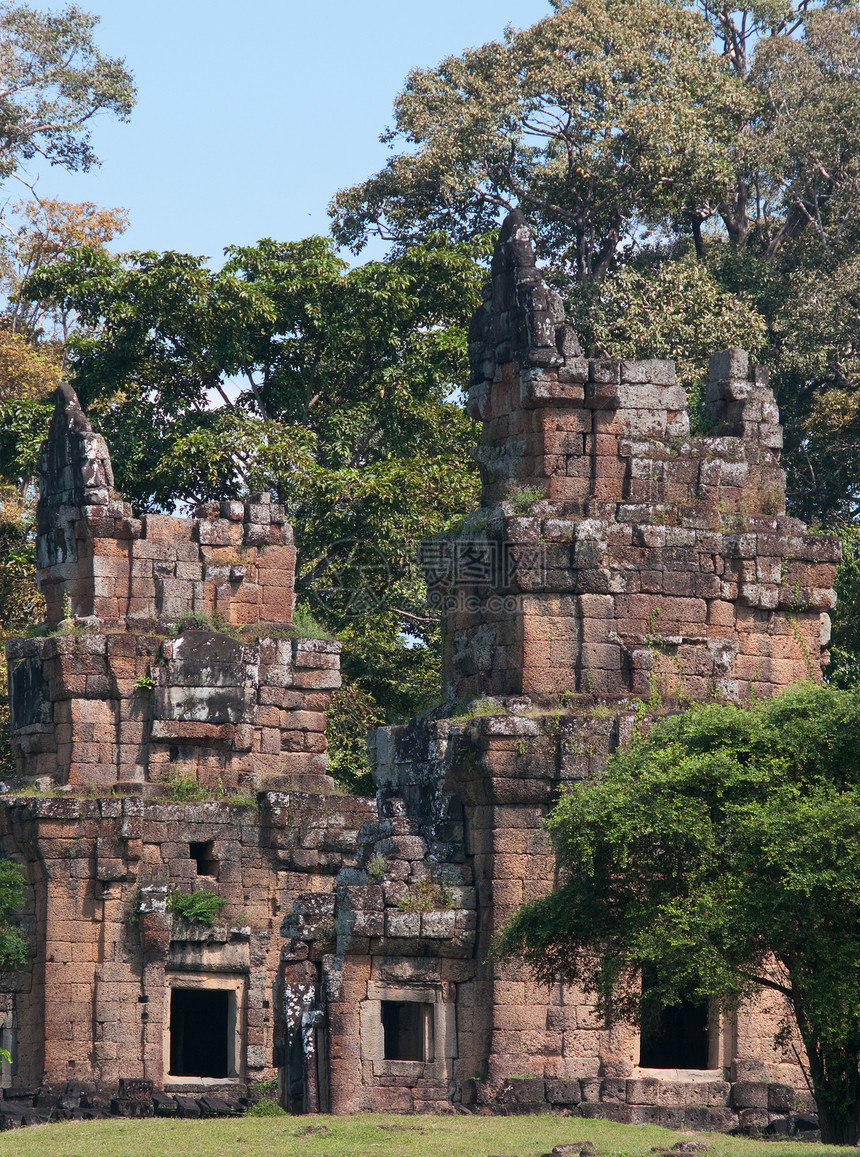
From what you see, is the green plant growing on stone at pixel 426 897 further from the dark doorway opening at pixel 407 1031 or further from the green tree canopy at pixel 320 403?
the green tree canopy at pixel 320 403

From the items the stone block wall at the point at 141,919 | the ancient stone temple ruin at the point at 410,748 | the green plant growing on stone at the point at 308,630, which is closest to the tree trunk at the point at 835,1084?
the ancient stone temple ruin at the point at 410,748

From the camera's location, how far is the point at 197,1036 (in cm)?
2967

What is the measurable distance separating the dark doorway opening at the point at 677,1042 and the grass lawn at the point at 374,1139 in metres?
3.00

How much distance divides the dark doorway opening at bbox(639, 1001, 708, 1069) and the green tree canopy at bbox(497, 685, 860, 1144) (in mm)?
4190

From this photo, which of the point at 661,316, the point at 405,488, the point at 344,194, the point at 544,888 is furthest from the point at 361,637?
the point at 544,888

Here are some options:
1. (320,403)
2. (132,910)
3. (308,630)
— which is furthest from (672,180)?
(132,910)

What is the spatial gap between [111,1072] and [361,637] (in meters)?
11.6

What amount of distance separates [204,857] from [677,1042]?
6.82m

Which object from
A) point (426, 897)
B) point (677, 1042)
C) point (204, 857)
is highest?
point (204, 857)

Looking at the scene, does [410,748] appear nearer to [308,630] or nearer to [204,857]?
[204,857]

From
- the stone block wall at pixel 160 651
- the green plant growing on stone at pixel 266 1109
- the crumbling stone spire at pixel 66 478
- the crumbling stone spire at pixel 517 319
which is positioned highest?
the crumbling stone spire at pixel 517 319

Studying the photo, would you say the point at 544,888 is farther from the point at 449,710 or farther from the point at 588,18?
the point at 588,18

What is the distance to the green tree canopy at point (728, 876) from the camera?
18.5 meters

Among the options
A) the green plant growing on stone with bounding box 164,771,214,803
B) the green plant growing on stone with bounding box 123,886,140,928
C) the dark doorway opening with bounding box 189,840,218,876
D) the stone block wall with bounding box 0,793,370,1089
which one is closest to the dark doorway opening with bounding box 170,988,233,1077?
the stone block wall with bounding box 0,793,370,1089
